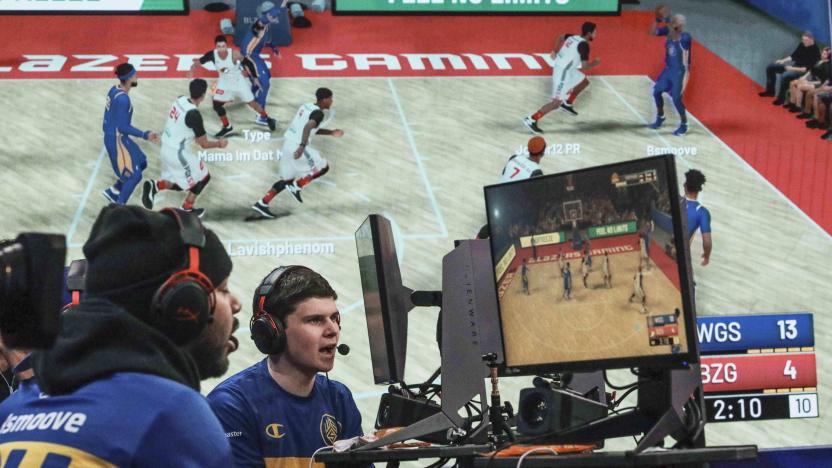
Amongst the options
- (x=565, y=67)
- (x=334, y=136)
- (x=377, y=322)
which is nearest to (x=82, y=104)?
(x=334, y=136)

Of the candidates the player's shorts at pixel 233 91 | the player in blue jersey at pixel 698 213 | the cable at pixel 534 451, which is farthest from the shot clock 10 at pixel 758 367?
the cable at pixel 534 451

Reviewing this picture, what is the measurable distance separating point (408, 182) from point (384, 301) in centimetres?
481

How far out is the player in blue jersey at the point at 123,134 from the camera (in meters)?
7.57

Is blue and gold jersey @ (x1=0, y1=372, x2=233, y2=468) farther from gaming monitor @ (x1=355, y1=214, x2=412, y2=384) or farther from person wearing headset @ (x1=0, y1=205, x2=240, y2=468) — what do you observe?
gaming monitor @ (x1=355, y1=214, x2=412, y2=384)

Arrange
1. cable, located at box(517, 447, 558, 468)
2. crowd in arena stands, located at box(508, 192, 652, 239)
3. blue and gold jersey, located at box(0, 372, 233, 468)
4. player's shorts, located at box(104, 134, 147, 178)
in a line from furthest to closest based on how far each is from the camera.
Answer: player's shorts, located at box(104, 134, 147, 178), crowd in arena stands, located at box(508, 192, 652, 239), cable, located at box(517, 447, 558, 468), blue and gold jersey, located at box(0, 372, 233, 468)

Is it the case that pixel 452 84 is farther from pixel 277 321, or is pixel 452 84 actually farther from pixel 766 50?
pixel 277 321

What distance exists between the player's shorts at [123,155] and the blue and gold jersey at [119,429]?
19.6 feet

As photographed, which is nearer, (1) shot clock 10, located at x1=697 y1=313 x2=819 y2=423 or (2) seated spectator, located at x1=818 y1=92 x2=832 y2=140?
(1) shot clock 10, located at x1=697 y1=313 x2=819 y2=423

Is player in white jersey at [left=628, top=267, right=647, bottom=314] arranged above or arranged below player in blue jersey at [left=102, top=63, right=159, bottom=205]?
below

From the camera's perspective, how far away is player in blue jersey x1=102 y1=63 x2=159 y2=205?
298 inches

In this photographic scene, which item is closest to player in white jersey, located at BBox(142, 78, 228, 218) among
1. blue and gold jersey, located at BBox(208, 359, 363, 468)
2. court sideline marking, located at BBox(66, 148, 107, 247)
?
court sideline marking, located at BBox(66, 148, 107, 247)

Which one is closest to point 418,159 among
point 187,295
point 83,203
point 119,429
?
point 83,203

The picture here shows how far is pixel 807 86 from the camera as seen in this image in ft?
27.1

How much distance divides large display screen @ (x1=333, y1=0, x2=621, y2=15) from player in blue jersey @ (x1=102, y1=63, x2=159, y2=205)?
1.52 meters
